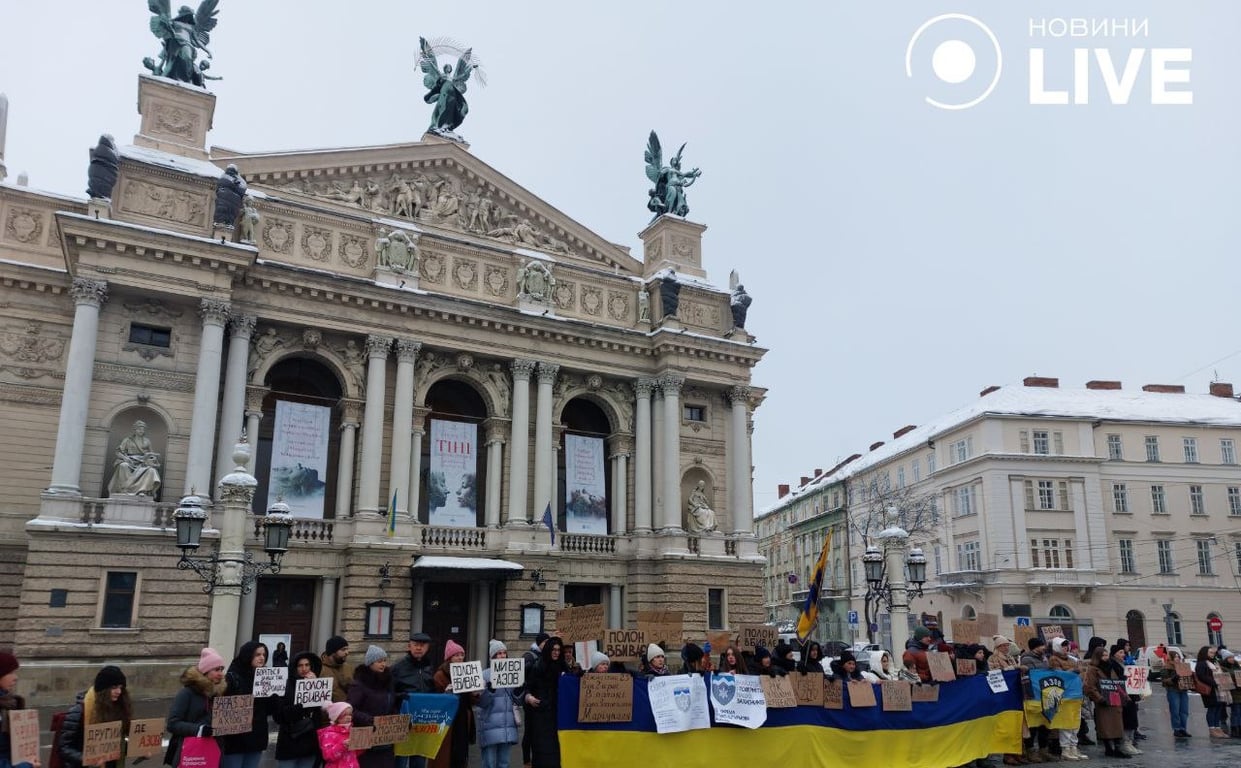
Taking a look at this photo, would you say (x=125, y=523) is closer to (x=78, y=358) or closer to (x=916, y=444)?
(x=78, y=358)

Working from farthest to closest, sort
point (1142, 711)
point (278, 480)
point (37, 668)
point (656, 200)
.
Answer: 1. point (656, 200)
2. point (278, 480)
3. point (1142, 711)
4. point (37, 668)

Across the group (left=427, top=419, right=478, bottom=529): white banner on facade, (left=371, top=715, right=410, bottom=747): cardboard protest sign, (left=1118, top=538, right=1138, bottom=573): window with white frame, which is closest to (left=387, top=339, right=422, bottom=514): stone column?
(left=427, top=419, right=478, bottom=529): white banner on facade

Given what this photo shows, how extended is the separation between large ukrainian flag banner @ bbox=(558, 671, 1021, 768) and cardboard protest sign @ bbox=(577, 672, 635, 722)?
3.5 inches

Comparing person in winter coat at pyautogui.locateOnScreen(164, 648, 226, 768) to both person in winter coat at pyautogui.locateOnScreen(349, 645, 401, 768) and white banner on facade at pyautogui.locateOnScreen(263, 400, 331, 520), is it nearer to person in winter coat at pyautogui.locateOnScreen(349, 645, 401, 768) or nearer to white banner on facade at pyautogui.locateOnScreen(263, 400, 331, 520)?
person in winter coat at pyautogui.locateOnScreen(349, 645, 401, 768)

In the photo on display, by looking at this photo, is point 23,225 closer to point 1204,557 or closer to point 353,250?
point 353,250

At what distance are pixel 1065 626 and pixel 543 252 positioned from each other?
37356mm

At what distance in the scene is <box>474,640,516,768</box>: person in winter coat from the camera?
1115 cm

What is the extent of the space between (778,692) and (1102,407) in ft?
173

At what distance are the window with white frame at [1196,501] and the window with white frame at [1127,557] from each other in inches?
176

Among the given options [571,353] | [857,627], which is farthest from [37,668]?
[857,627]

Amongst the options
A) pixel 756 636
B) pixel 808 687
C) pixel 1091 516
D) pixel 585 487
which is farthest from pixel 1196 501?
pixel 808 687

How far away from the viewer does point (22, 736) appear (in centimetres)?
787

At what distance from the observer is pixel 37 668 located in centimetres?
2281

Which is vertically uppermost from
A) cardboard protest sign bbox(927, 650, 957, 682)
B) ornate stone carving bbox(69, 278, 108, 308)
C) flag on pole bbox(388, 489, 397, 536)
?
ornate stone carving bbox(69, 278, 108, 308)
